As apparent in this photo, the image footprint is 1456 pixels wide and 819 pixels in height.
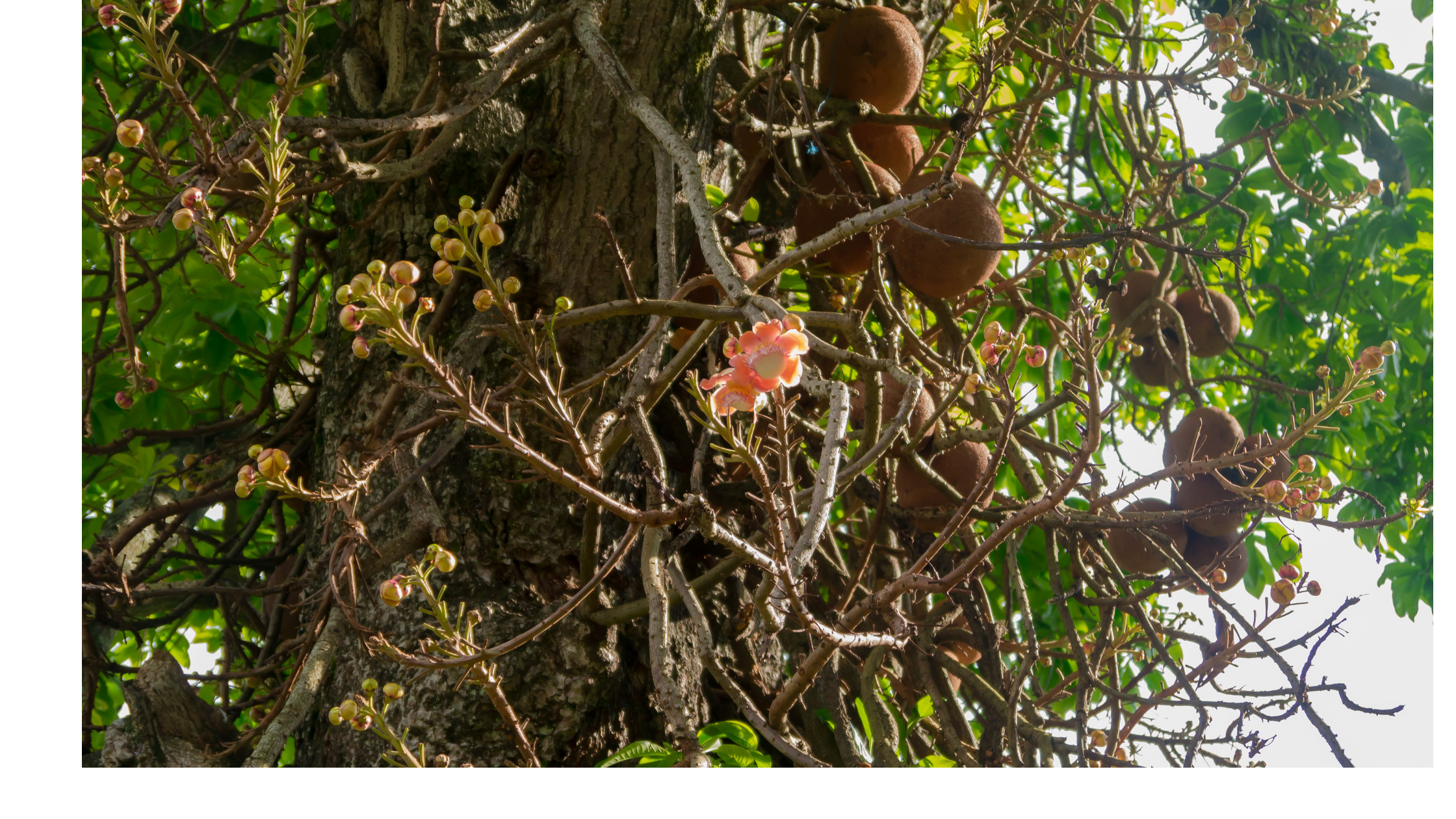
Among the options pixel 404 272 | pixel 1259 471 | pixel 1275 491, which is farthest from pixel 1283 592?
pixel 404 272

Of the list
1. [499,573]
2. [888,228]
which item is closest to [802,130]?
[888,228]

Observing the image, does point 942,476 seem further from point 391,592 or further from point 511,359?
point 391,592

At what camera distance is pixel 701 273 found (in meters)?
1.31

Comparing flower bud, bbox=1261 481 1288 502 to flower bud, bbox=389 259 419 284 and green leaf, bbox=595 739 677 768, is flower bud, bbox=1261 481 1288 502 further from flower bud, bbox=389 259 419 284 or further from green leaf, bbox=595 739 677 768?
flower bud, bbox=389 259 419 284

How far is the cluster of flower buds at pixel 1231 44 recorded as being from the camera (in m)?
1.44

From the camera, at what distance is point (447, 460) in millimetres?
1200

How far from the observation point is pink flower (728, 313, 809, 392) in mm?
596

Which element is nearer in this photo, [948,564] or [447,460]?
[447,460]

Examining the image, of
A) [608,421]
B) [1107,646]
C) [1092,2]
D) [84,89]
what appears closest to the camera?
[608,421]

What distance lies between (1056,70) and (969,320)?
0.91 metres

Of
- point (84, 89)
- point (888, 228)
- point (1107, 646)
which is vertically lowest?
point (1107, 646)

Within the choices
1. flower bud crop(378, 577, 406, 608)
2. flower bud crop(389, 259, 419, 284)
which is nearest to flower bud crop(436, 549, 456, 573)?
flower bud crop(378, 577, 406, 608)

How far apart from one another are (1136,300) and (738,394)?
4.80 ft
